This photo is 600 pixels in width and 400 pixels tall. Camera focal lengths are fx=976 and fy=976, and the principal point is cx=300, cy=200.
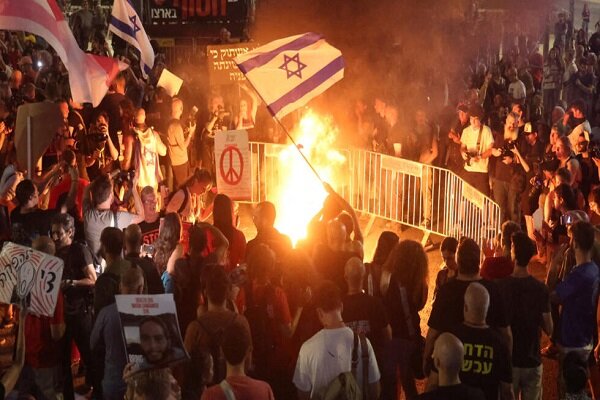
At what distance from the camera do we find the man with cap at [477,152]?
14.1 m

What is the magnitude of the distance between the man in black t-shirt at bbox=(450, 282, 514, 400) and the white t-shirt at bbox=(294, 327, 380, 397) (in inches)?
29.4

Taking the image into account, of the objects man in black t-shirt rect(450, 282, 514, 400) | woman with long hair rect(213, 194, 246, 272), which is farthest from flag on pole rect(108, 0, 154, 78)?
man in black t-shirt rect(450, 282, 514, 400)

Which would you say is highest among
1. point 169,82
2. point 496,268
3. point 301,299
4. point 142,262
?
point 169,82

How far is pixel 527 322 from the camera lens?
727cm

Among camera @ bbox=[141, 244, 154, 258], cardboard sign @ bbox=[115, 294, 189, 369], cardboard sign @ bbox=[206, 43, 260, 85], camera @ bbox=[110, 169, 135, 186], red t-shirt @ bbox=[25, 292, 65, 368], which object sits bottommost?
red t-shirt @ bbox=[25, 292, 65, 368]

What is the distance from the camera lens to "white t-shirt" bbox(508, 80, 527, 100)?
20.4 meters

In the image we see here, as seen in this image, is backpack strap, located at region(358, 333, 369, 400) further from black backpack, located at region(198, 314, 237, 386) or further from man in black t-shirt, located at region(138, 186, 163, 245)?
man in black t-shirt, located at region(138, 186, 163, 245)

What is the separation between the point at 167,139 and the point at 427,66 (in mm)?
7857

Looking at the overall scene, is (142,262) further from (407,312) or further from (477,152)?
(477,152)

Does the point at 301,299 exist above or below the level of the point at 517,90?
below

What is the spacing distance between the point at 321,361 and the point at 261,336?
97 cm

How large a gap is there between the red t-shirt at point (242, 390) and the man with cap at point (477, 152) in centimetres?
907

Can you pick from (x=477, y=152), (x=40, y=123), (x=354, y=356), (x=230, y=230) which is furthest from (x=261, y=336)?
(x=477, y=152)

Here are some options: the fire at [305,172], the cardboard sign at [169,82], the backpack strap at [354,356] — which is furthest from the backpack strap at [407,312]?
the cardboard sign at [169,82]
